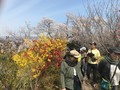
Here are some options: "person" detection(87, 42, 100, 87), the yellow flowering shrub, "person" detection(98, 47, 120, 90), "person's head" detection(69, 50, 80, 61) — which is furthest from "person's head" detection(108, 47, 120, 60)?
"person" detection(87, 42, 100, 87)

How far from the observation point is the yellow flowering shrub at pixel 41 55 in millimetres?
11260

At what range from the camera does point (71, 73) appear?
7.24 meters

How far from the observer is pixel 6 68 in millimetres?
9742

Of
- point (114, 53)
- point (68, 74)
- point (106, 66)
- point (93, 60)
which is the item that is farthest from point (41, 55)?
point (114, 53)

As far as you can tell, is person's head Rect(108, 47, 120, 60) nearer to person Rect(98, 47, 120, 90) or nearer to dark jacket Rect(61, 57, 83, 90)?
person Rect(98, 47, 120, 90)

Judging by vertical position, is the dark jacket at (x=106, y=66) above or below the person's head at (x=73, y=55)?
below

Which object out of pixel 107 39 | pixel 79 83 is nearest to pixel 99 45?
pixel 107 39

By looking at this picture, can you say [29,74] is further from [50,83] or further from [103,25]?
[103,25]

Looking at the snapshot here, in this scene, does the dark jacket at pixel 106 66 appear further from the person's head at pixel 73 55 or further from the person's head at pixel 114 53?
the person's head at pixel 73 55

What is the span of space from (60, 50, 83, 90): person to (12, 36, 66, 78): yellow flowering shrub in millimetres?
3489

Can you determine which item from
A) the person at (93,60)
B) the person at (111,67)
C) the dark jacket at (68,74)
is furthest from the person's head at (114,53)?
the person at (93,60)

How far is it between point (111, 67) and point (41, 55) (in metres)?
5.84

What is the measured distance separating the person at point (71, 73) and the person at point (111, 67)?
2.42 feet

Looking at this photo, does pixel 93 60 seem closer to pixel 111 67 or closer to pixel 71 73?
pixel 71 73
